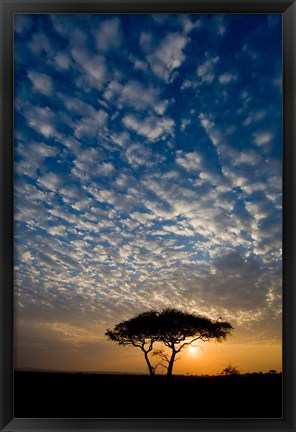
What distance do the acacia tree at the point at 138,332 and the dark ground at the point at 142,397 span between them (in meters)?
0.13

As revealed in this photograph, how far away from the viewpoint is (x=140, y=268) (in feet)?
5.87

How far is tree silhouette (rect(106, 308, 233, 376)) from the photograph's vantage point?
1.75 meters

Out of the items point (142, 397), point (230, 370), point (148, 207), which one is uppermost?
point (148, 207)

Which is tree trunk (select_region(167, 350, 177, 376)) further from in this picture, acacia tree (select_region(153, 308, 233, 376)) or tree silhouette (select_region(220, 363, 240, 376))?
tree silhouette (select_region(220, 363, 240, 376))

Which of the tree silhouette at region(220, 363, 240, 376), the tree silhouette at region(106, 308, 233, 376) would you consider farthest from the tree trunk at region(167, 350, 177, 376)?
the tree silhouette at region(220, 363, 240, 376)

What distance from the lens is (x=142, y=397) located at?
1706mm

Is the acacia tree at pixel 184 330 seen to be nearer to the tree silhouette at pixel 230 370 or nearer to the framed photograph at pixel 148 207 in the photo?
the framed photograph at pixel 148 207

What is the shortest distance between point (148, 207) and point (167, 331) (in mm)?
544

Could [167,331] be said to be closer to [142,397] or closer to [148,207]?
[142,397]

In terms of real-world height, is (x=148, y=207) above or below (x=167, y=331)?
above

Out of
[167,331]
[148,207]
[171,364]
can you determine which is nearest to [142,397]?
[171,364]

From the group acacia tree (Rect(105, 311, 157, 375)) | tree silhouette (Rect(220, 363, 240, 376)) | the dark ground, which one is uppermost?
acacia tree (Rect(105, 311, 157, 375))

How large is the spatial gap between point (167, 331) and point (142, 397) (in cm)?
28
